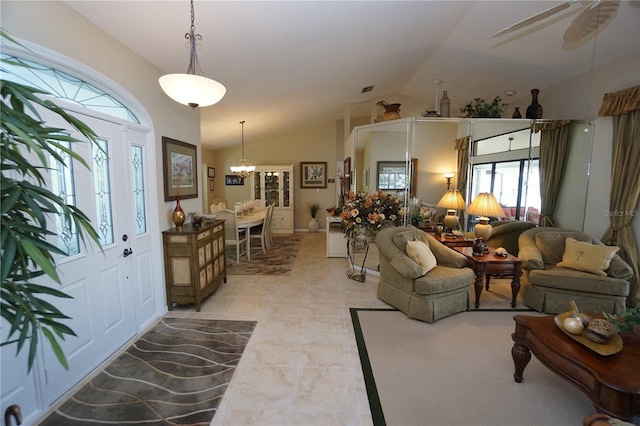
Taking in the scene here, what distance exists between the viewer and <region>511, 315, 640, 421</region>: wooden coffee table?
151cm

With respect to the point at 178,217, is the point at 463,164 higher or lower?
higher

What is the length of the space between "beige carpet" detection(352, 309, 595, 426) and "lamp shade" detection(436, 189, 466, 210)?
5.97ft

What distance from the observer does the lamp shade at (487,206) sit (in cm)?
358

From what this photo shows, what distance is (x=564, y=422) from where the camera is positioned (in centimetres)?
178

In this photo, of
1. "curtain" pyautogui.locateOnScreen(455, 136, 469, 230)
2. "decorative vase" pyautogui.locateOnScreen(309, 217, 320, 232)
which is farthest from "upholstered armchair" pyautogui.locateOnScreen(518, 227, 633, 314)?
"decorative vase" pyautogui.locateOnScreen(309, 217, 320, 232)

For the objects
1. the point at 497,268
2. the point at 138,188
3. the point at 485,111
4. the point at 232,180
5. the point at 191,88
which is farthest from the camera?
the point at 232,180

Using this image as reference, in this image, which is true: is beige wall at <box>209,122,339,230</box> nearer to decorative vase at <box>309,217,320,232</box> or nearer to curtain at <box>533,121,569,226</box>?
decorative vase at <box>309,217,320,232</box>

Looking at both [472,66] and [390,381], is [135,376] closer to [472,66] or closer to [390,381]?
[390,381]

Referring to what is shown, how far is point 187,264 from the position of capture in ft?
10.3

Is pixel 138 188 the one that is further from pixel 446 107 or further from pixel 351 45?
pixel 446 107

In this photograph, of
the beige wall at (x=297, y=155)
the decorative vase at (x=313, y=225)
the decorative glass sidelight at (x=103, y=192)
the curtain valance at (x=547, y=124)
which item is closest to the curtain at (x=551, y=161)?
the curtain valance at (x=547, y=124)

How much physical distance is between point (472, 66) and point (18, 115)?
5012 millimetres

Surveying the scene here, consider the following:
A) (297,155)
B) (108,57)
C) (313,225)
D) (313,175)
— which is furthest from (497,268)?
(297,155)

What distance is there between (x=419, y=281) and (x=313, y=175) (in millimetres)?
5649
